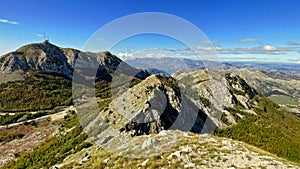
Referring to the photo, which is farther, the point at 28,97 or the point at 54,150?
the point at 28,97

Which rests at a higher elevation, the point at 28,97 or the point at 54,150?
the point at 28,97

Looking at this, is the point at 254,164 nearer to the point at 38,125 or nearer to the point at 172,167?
the point at 172,167

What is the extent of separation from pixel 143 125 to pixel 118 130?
1087cm

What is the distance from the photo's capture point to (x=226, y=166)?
63.9 feet

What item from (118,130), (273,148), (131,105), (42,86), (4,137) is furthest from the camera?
(42,86)

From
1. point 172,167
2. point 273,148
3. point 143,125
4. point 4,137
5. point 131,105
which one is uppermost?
point 172,167

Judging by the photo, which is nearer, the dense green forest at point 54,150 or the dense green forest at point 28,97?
the dense green forest at point 54,150

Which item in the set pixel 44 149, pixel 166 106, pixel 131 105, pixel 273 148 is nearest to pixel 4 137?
pixel 44 149

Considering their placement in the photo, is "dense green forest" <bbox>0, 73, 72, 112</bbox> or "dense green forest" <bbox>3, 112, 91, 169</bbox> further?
"dense green forest" <bbox>0, 73, 72, 112</bbox>

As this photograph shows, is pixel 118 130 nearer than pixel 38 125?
Yes

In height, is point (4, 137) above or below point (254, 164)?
below

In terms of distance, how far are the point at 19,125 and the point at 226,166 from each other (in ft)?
341

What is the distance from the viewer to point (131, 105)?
74.0 metres

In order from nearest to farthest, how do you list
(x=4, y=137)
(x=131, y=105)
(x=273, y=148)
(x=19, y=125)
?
(x=131, y=105), (x=4, y=137), (x=19, y=125), (x=273, y=148)
